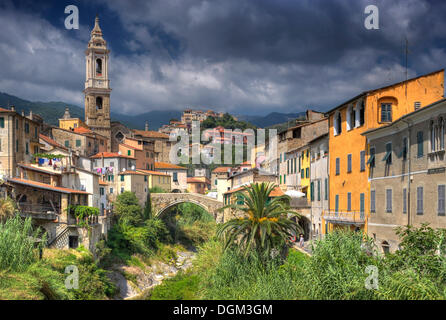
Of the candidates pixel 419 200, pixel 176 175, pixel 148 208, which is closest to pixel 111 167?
pixel 148 208

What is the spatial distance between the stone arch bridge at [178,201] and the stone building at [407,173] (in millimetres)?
33364

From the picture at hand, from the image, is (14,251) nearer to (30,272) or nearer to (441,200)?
(30,272)

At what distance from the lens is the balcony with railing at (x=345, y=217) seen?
30422 mm

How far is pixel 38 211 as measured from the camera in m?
35.2

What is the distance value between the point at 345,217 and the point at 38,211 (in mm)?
20550

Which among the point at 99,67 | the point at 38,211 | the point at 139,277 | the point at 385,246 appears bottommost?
the point at 139,277

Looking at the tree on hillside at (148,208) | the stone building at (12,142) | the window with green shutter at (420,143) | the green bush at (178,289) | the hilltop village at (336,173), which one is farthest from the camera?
the tree on hillside at (148,208)

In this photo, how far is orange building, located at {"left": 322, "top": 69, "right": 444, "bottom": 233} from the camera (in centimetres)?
2983

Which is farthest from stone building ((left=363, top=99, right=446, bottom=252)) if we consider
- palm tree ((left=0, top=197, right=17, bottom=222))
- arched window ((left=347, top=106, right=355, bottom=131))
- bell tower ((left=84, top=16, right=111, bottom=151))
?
bell tower ((left=84, top=16, right=111, bottom=151))

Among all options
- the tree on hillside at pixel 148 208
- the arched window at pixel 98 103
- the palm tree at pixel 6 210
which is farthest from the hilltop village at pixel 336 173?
the arched window at pixel 98 103

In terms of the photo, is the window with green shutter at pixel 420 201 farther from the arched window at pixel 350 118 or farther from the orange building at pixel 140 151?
the orange building at pixel 140 151

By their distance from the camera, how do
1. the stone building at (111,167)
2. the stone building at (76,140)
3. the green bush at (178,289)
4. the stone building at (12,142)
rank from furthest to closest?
1. the stone building at (76,140)
2. the stone building at (111,167)
3. the stone building at (12,142)
4. the green bush at (178,289)
